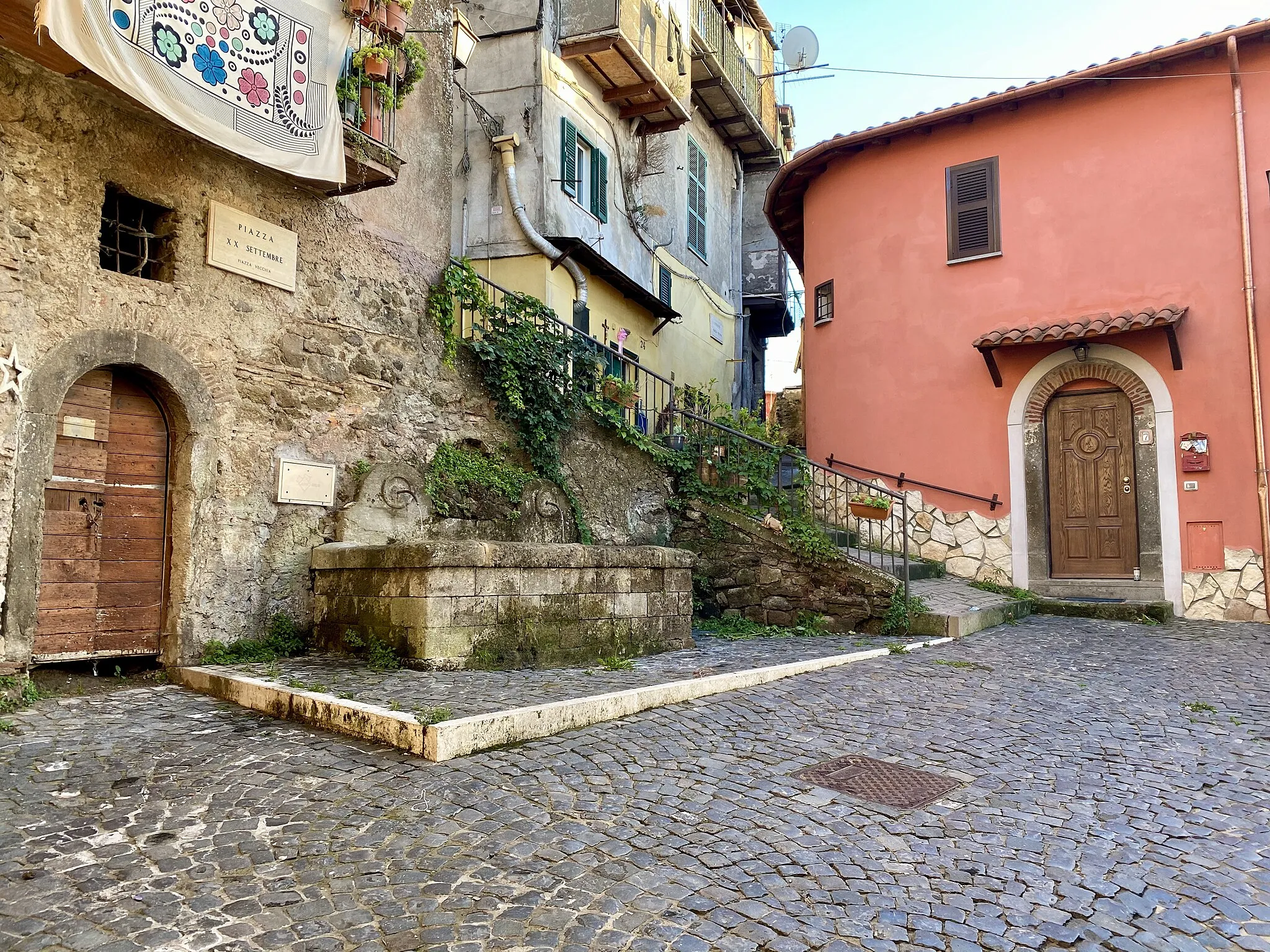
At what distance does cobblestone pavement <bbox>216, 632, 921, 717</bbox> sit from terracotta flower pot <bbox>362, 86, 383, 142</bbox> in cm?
423

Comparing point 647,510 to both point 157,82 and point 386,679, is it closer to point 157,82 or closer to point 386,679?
point 386,679

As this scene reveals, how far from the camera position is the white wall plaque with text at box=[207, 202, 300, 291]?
6371 mm

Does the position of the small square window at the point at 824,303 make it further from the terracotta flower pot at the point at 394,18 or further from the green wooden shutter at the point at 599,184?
the terracotta flower pot at the point at 394,18

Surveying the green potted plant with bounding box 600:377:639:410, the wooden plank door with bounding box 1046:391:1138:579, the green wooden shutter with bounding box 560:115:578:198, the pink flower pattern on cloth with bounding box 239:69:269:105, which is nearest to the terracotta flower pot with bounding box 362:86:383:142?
the pink flower pattern on cloth with bounding box 239:69:269:105

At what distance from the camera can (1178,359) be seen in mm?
10078

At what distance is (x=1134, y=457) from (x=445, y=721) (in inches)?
378

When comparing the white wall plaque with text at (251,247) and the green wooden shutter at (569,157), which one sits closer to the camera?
the white wall plaque with text at (251,247)

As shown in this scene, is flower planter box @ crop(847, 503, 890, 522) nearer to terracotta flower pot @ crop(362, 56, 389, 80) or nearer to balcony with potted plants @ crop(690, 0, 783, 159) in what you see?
terracotta flower pot @ crop(362, 56, 389, 80)

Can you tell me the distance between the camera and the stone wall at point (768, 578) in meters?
8.79

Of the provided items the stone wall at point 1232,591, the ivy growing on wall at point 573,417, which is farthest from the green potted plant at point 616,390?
the stone wall at point 1232,591

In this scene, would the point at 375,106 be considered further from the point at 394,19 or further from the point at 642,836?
the point at 642,836

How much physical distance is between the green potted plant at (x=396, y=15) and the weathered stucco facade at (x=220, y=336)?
3.17 ft

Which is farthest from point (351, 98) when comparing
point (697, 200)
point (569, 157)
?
point (697, 200)

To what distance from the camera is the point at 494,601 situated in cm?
601
